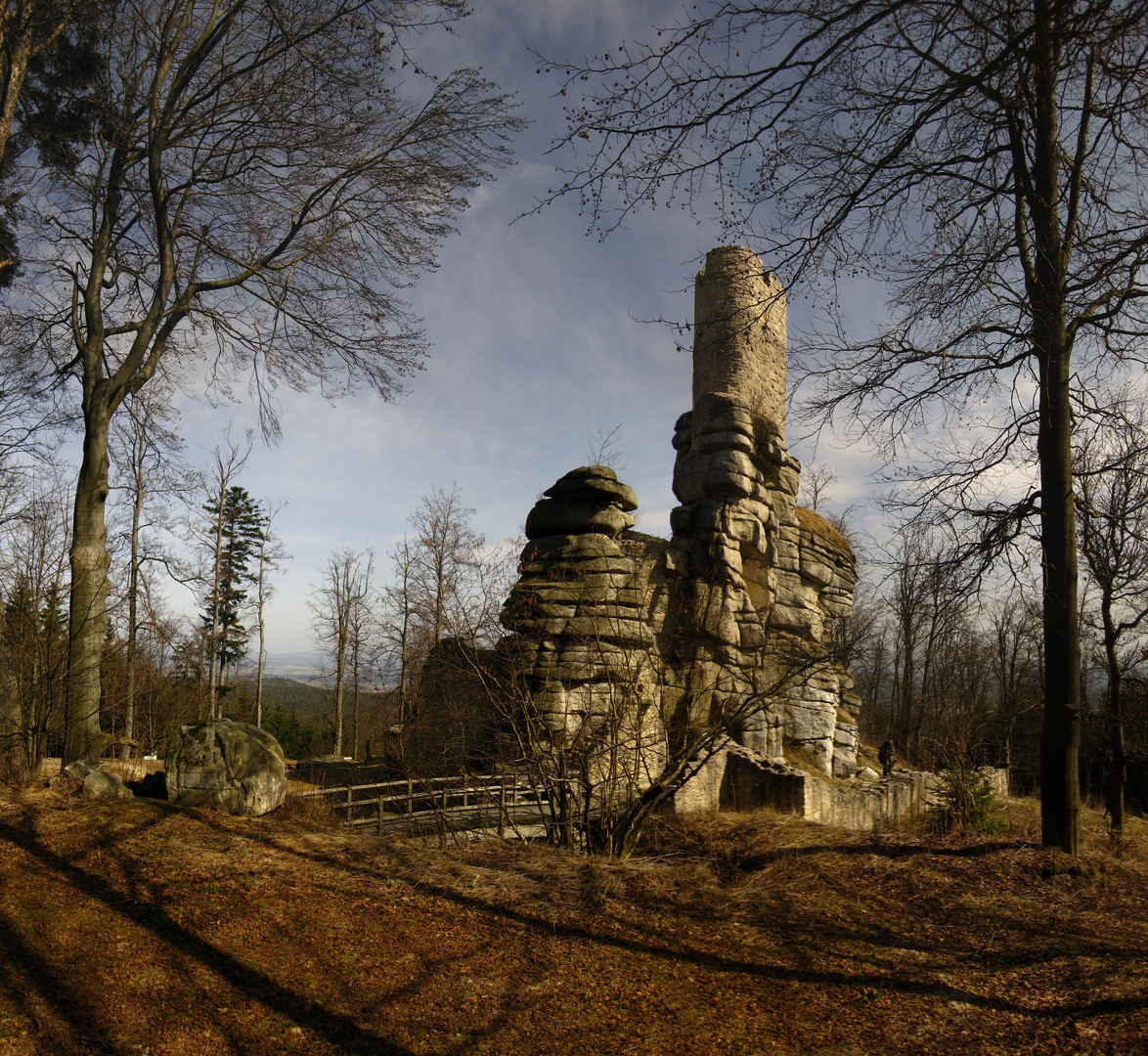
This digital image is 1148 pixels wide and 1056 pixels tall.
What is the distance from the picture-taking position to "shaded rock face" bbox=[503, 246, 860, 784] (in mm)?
13414

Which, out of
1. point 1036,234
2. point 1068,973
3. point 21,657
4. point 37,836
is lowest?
point 1068,973

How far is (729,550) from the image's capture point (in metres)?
18.2

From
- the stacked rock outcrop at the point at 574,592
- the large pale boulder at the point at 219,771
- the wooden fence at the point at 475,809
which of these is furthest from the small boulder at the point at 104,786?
the stacked rock outcrop at the point at 574,592

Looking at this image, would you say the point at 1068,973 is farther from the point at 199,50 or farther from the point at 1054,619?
the point at 199,50

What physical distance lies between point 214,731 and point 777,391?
→ 17.7m

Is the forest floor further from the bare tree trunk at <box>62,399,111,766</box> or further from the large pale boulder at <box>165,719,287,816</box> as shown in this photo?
the bare tree trunk at <box>62,399,111,766</box>

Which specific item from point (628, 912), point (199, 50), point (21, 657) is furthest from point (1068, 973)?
point (199, 50)

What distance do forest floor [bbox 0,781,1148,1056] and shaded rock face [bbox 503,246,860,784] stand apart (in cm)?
633

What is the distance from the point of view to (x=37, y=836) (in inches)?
231

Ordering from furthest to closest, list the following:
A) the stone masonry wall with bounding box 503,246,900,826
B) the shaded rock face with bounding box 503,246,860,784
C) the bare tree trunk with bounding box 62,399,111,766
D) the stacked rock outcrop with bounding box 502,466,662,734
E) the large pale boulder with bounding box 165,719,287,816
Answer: the shaded rock face with bounding box 503,246,860,784 < the stone masonry wall with bounding box 503,246,900,826 < the stacked rock outcrop with bounding box 502,466,662,734 < the bare tree trunk with bounding box 62,399,111,766 < the large pale boulder with bounding box 165,719,287,816

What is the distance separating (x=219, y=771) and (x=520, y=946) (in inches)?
160

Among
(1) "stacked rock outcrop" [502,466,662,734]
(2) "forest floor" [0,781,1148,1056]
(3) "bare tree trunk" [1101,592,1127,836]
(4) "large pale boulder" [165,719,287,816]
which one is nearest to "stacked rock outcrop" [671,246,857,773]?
(1) "stacked rock outcrop" [502,466,662,734]

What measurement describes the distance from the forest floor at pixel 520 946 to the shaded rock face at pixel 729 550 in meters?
6.33

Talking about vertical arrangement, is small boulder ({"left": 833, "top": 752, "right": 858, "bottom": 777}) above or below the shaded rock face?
below
